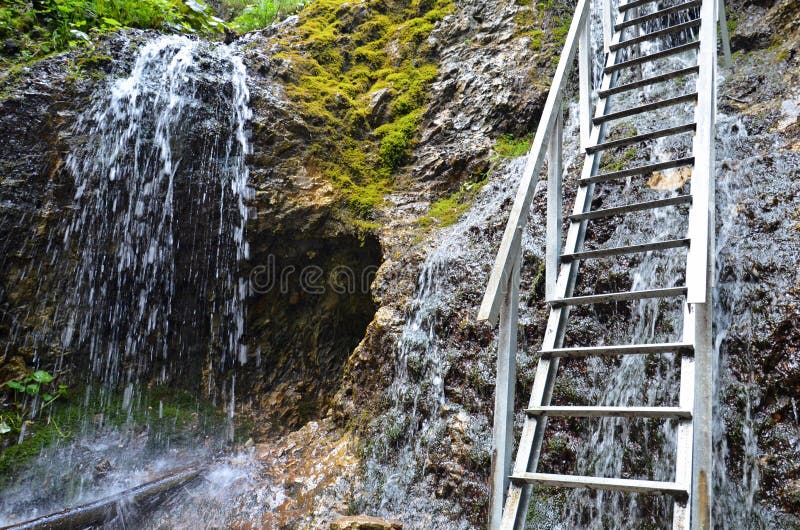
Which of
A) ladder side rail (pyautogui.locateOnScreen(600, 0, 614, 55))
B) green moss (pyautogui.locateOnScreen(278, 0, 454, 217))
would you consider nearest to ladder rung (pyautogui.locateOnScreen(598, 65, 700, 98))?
ladder side rail (pyautogui.locateOnScreen(600, 0, 614, 55))

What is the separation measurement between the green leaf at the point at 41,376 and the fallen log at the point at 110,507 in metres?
1.35

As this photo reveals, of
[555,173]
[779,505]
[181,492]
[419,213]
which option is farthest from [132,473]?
[779,505]

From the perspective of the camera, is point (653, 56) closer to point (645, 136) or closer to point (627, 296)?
point (645, 136)

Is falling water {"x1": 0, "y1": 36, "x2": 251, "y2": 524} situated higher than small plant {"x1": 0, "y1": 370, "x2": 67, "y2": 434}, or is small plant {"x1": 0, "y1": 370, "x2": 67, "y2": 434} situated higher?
falling water {"x1": 0, "y1": 36, "x2": 251, "y2": 524}

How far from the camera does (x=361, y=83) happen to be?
7.01 metres

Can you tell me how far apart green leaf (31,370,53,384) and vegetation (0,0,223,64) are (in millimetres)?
3442

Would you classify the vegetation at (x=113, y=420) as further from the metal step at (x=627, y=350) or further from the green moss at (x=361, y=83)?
the metal step at (x=627, y=350)

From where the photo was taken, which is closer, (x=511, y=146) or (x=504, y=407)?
(x=504, y=407)

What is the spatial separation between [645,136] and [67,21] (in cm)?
668

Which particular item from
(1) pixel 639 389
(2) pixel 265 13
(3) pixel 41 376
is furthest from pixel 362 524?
(2) pixel 265 13

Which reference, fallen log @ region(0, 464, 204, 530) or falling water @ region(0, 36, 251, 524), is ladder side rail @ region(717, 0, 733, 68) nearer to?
falling water @ region(0, 36, 251, 524)

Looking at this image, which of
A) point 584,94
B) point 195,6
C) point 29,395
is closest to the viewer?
point 584,94

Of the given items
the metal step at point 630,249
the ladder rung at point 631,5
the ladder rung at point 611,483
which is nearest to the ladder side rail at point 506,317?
the ladder rung at point 611,483

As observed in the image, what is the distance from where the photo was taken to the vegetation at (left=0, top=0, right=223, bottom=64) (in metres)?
5.95
